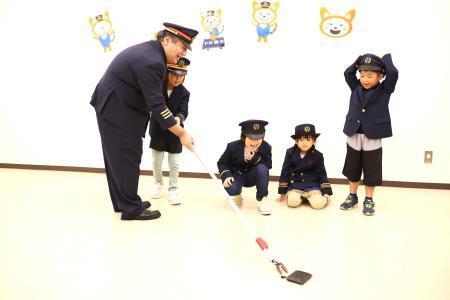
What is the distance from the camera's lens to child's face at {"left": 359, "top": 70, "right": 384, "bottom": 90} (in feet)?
7.89

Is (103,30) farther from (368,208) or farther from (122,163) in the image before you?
(368,208)

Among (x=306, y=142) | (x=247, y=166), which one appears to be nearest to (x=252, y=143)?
(x=247, y=166)

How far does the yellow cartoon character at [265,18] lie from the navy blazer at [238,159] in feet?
3.91

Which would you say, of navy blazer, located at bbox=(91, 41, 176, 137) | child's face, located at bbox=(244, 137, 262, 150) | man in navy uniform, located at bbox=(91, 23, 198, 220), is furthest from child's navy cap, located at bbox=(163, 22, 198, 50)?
child's face, located at bbox=(244, 137, 262, 150)

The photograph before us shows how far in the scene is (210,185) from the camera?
345 cm

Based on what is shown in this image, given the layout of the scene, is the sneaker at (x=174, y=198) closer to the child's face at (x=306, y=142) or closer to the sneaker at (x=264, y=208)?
the sneaker at (x=264, y=208)

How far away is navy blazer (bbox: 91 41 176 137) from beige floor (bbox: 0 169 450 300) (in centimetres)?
66

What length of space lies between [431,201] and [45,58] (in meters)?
3.82

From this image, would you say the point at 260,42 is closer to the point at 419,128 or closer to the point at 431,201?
the point at 419,128

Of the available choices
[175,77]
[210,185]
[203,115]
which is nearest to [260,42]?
[203,115]

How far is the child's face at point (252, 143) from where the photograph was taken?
101 inches

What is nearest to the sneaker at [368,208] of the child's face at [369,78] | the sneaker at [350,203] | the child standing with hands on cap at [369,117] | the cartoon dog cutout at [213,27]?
the child standing with hands on cap at [369,117]

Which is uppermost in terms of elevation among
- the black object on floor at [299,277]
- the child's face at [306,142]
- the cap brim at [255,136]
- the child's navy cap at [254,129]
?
the child's navy cap at [254,129]

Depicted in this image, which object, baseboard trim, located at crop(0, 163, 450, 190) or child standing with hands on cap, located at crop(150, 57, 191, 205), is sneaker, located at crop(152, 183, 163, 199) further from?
baseboard trim, located at crop(0, 163, 450, 190)
